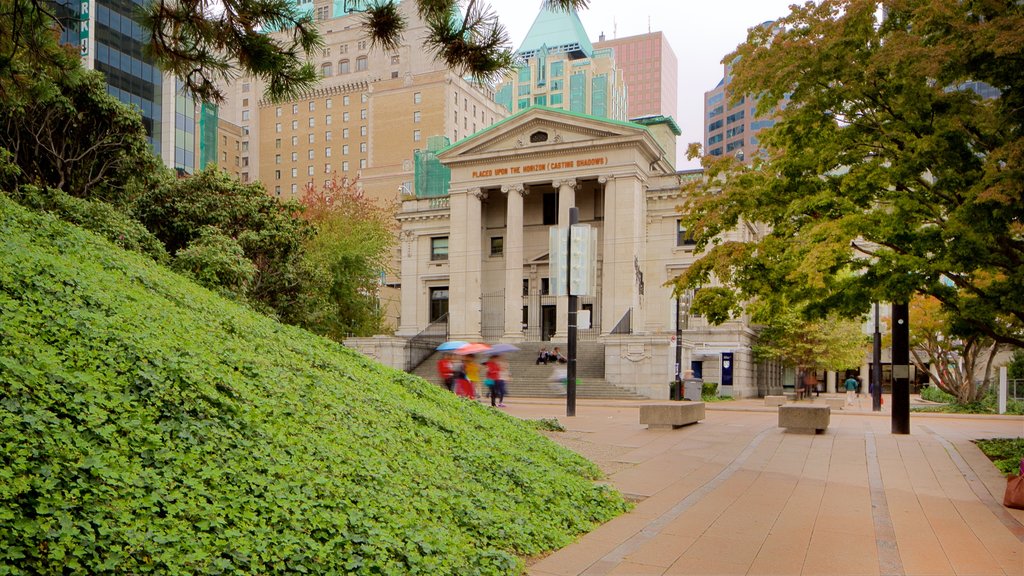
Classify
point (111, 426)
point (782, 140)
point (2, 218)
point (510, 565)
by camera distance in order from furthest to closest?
point (782, 140) → point (2, 218) → point (510, 565) → point (111, 426)

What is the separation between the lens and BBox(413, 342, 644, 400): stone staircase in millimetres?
36812

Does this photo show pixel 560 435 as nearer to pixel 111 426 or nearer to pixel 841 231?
pixel 841 231

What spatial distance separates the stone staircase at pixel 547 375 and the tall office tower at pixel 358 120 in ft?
159

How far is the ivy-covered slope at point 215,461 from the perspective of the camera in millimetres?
4855

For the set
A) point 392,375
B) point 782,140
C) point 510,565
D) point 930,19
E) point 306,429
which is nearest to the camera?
point 510,565

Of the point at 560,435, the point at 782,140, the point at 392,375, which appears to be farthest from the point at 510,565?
the point at 782,140

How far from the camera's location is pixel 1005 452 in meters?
15.1

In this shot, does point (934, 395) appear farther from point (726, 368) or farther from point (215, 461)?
point (215, 461)

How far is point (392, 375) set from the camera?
44.2 feet

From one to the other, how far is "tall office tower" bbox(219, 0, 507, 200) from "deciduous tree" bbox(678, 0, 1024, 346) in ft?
250

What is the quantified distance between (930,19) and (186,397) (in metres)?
12.4

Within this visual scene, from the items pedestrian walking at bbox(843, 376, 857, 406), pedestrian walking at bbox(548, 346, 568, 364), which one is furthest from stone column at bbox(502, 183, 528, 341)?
pedestrian walking at bbox(843, 376, 857, 406)

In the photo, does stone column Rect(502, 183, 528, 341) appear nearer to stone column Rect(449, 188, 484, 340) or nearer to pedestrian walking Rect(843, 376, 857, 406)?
stone column Rect(449, 188, 484, 340)

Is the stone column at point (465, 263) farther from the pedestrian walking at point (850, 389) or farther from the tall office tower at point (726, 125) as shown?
the tall office tower at point (726, 125)
